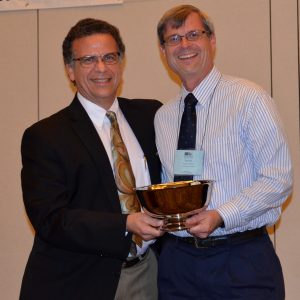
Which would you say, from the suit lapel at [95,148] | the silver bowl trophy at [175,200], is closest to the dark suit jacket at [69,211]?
the suit lapel at [95,148]

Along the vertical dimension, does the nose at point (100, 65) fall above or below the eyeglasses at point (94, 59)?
below

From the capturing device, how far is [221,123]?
2.24m

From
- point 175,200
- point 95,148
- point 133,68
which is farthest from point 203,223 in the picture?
point 133,68

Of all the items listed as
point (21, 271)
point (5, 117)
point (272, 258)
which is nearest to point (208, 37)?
point (272, 258)

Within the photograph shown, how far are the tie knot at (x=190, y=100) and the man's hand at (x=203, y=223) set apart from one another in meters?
0.51

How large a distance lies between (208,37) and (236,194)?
25.8 inches

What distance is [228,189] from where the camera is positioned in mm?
2172

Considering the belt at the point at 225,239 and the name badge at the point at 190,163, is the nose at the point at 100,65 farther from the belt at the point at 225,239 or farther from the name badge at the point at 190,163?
the belt at the point at 225,239

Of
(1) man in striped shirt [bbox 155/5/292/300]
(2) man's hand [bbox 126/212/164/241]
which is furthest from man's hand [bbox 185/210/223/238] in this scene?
(2) man's hand [bbox 126/212/164/241]

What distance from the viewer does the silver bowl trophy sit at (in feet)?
6.32

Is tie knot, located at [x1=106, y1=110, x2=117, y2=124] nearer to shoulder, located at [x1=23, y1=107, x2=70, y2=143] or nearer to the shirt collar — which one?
the shirt collar

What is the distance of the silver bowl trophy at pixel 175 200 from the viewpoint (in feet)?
6.32

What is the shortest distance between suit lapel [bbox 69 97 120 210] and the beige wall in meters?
1.06

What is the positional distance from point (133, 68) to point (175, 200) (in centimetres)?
163
